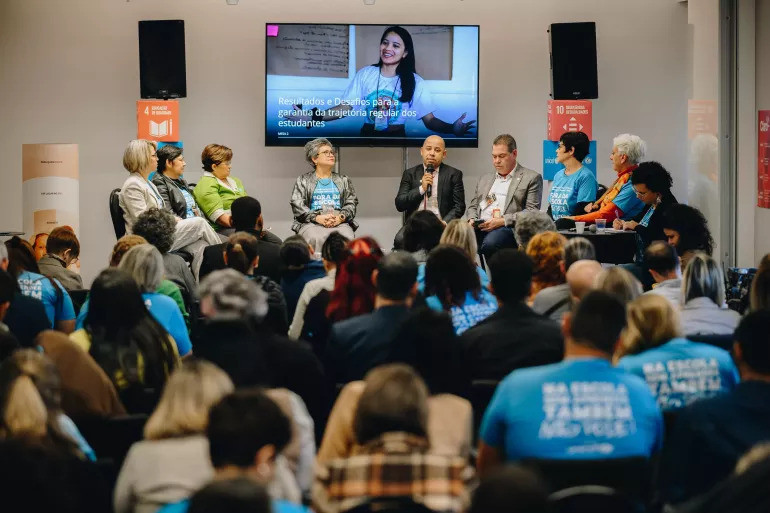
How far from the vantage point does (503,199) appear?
8.97m

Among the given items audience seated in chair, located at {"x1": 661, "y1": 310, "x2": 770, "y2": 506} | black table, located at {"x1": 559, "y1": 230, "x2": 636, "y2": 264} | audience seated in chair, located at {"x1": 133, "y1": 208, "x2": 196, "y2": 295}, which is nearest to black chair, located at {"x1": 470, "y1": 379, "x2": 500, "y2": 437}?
audience seated in chair, located at {"x1": 661, "y1": 310, "x2": 770, "y2": 506}

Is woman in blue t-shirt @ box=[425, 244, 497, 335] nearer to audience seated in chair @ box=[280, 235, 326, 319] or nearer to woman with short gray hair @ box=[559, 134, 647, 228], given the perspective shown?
audience seated in chair @ box=[280, 235, 326, 319]

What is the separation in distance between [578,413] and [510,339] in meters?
0.93

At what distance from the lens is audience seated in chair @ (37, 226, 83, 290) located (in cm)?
632

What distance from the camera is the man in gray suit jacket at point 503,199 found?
28.7ft

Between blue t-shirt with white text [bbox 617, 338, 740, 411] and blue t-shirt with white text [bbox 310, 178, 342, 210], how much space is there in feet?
19.0

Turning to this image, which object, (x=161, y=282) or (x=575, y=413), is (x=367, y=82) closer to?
(x=161, y=282)

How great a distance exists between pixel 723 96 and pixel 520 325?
239 inches

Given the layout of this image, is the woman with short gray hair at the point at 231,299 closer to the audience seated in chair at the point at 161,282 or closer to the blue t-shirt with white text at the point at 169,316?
the blue t-shirt with white text at the point at 169,316

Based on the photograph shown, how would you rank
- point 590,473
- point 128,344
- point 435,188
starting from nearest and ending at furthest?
1. point 590,473
2. point 128,344
3. point 435,188

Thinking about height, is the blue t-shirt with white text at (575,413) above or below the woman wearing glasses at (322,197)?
below

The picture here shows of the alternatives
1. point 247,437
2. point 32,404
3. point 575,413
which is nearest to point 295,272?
point 575,413

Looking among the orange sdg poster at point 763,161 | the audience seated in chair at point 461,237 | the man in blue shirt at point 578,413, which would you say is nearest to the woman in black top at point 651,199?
the orange sdg poster at point 763,161

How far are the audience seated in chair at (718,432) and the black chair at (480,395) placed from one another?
687 mm
